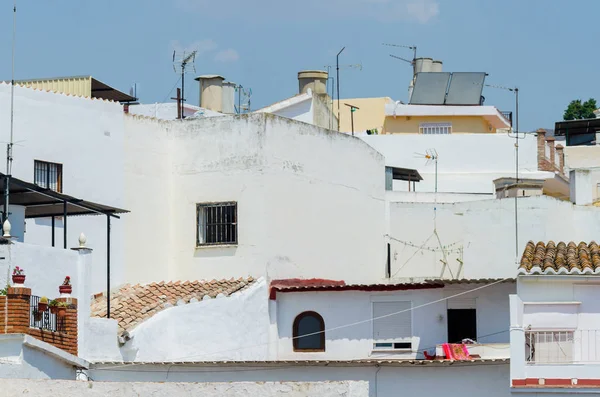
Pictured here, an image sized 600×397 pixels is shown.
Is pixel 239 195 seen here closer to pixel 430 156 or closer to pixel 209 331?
pixel 209 331

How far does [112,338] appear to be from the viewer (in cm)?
2914

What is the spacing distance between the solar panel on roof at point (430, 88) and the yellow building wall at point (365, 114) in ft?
4.53

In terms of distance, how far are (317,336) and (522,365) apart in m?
8.92

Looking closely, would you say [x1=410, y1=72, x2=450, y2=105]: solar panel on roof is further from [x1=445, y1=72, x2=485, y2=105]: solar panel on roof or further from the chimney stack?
the chimney stack

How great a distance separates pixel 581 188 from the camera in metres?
43.2

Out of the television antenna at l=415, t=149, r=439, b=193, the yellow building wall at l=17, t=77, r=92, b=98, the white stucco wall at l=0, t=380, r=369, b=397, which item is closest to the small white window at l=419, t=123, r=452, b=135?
the television antenna at l=415, t=149, r=439, b=193

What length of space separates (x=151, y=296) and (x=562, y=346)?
34.1 feet

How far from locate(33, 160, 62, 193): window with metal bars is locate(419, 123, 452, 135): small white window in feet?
75.9

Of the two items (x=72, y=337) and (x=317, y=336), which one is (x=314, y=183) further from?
(x=72, y=337)

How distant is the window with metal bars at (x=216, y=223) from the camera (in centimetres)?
3572

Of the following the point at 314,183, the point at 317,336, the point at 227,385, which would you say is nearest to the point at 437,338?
the point at 317,336

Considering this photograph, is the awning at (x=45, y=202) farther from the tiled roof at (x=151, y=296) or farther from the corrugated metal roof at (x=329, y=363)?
the corrugated metal roof at (x=329, y=363)

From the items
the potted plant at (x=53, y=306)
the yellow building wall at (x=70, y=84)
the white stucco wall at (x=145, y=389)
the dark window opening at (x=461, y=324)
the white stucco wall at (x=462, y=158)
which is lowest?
the white stucco wall at (x=145, y=389)

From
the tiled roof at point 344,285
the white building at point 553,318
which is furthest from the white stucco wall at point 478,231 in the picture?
the white building at point 553,318
